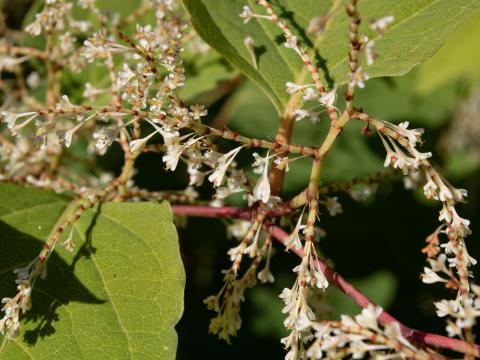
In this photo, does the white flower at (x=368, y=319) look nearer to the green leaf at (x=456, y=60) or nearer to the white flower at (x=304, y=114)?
the white flower at (x=304, y=114)

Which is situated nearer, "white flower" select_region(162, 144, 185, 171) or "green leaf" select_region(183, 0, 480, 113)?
"white flower" select_region(162, 144, 185, 171)

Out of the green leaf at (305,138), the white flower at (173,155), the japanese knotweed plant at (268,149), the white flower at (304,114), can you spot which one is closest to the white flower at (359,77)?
the japanese knotweed plant at (268,149)

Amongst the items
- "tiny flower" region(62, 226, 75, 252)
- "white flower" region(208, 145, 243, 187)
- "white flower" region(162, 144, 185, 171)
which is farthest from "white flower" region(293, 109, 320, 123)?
"tiny flower" region(62, 226, 75, 252)

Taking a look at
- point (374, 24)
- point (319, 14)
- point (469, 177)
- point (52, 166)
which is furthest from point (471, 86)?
point (374, 24)

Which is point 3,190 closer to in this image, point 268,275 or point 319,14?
point 268,275

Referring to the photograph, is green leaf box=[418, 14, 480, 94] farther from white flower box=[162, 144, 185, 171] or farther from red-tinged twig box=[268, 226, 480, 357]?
white flower box=[162, 144, 185, 171]

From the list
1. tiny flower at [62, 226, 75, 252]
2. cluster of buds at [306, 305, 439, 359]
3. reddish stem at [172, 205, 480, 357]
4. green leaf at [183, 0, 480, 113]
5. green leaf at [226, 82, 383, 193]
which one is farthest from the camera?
green leaf at [226, 82, 383, 193]
